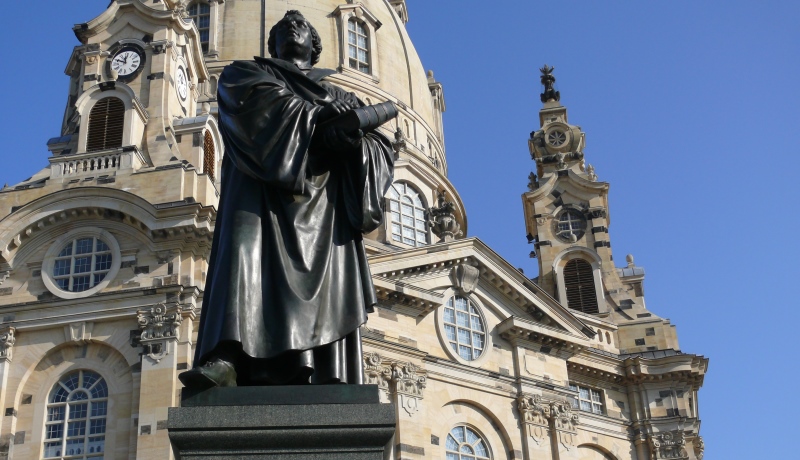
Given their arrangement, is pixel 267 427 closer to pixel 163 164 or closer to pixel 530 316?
pixel 163 164

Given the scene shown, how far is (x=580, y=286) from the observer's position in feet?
140

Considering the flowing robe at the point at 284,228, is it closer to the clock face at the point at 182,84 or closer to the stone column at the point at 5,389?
the stone column at the point at 5,389

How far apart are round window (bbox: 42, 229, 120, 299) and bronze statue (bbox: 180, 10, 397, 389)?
77.5ft

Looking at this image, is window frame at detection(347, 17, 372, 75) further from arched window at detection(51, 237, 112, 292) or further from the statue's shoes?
the statue's shoes

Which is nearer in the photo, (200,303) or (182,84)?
(200,303)

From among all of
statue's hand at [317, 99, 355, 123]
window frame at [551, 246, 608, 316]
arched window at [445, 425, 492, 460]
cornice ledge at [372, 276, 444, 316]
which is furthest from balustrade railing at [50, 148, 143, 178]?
statue's hand at [317, 99, 355, 123]

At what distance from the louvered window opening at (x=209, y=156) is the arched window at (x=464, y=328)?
871cm

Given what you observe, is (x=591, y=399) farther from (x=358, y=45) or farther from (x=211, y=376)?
(x=211, y=376)

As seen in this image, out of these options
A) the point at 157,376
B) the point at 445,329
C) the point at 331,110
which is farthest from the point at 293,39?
the point at 445,329

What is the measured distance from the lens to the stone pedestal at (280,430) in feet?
18.6

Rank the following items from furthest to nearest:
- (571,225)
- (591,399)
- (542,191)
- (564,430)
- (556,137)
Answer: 1. (556,137)
2. (542,191)
3. (571,225)
4. (591,399)
5. (564,430)

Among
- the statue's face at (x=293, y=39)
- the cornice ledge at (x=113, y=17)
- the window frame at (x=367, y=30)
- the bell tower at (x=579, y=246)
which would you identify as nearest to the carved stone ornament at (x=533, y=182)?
the bell tower at (x=579, y=246)

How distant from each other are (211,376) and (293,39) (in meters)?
2.55

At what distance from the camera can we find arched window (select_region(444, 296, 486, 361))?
3409 centimetres
